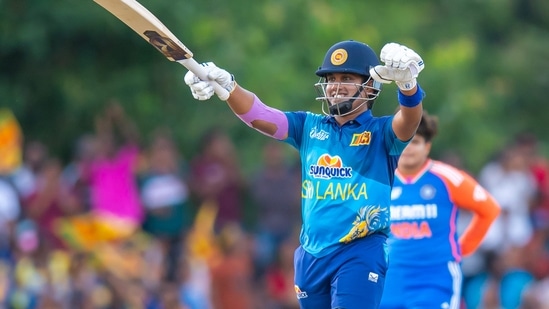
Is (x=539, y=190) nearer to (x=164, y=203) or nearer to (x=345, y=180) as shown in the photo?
(x=164, y=203)

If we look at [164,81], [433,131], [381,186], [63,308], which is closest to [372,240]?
[381,186]

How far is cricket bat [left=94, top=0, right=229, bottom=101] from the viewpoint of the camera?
809 centimetres

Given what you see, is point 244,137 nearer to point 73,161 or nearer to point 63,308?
point 73,161

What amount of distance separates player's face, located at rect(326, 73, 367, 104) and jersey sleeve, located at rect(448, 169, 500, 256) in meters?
2.25

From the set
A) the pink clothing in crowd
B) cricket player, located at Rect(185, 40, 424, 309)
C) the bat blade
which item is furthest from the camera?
the pink clothing in crowd

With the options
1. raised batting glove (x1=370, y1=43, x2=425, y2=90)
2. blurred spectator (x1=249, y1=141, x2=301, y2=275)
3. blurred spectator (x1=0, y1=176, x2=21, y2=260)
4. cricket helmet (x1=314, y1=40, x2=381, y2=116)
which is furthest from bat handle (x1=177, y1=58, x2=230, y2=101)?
blurred spectator (x1=249, y1=141, x2=301, y2=275)

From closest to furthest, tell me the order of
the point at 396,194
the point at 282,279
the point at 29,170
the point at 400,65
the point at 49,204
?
the point at 400,65
the point at 396,194
the point at 49,204
the point at 29,170
the point at 282,279

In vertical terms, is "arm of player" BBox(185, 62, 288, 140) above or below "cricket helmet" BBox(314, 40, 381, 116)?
below

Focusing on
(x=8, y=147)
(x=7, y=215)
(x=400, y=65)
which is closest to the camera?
(x=400, y=65)

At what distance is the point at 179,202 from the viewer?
15508 millimetres

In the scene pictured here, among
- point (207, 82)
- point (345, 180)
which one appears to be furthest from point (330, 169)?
point (207, 82)

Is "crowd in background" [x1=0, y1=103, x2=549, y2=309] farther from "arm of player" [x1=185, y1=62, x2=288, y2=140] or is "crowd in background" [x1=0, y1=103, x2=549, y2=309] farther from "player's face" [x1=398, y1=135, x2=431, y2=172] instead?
"arm of player" [x1=185, y1=62, x2=288, y2=140]

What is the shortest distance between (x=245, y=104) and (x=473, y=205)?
2.84 metres

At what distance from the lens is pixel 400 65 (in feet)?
25.1
